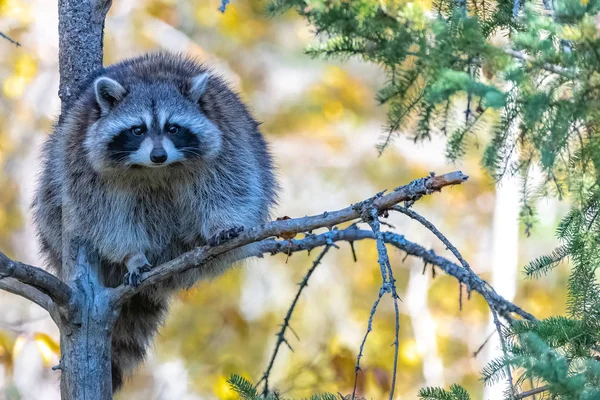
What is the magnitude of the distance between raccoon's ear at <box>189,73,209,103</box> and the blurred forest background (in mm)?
3508

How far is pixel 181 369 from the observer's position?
7.70m

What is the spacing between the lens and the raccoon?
10.4 ft

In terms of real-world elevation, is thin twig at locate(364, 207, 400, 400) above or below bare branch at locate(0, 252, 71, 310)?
below

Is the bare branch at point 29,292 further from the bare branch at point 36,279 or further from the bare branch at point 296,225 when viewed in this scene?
the bare branch at point 296,225

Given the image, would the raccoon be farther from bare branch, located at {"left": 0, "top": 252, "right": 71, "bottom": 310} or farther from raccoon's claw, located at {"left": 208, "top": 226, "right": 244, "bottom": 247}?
bare branch, located at {"left": 0, "top": 252, "right": 71, "bottom": 310}

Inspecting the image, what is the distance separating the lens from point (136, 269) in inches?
122

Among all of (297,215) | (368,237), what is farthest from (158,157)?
(297,215)

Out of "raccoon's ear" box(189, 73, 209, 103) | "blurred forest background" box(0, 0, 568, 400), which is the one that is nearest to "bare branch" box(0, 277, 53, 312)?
"raccoon's ear" box(189, 73, 209, 103)

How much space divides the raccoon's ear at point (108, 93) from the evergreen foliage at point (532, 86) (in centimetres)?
111

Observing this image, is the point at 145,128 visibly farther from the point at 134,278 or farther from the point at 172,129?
the point at 134,278

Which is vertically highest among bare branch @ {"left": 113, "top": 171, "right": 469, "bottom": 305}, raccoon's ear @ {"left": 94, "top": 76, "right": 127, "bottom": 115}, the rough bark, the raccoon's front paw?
the rough bark

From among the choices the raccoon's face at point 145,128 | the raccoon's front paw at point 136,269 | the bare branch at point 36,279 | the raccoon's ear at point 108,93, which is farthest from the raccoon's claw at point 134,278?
the raccoon's ear at point 108,93

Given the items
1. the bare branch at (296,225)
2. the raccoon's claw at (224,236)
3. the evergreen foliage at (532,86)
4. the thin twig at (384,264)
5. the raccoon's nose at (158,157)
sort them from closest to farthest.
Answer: the evergreen foliage at (532,86), the thin twig at (384,264), the bare branch at (296,225), the raccoon's claw at (224,236), the raccoon's nose at (158,157)

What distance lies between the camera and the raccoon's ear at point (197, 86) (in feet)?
10.9
